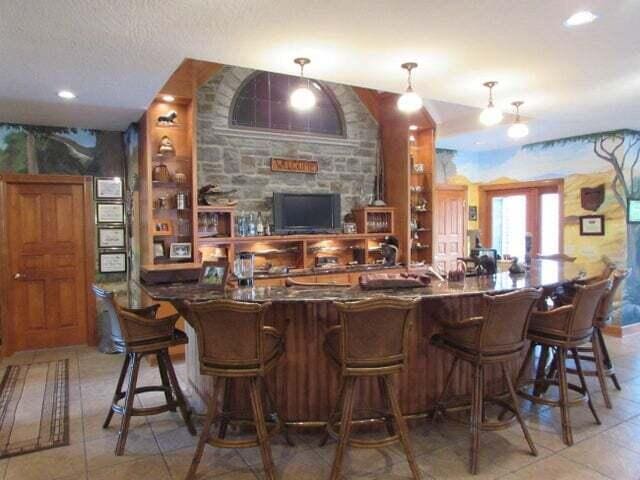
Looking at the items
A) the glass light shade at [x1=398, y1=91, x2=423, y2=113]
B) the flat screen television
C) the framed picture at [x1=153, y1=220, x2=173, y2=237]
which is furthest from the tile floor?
the flat screen television

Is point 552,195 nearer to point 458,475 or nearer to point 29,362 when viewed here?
point 458,475

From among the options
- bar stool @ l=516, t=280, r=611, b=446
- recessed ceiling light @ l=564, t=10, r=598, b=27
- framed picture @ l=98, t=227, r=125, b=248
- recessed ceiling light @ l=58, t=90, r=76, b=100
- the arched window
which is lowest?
bar stool @ l=516, t=280, r=611, b=446

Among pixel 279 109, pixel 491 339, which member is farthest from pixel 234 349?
pixel 279 109

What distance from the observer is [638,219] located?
611 centimetres

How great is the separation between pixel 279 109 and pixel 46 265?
3515 mm

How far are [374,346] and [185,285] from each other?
5.45 ft

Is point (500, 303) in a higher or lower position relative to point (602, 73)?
lower

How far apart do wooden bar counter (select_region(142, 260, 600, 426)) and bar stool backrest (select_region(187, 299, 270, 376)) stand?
0.28 m

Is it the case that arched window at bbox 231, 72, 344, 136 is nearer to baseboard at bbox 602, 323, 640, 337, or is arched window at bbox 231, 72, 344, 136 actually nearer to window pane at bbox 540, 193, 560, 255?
window pane at bbox 540, 193, 560, 255

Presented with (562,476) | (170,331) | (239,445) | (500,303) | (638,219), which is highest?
(638,219)

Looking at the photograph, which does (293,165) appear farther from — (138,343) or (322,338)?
(138,343)

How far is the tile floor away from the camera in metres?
2.69

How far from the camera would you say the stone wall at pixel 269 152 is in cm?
574

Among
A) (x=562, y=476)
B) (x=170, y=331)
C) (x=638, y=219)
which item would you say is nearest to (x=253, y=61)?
(x=170, y=331)
